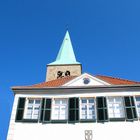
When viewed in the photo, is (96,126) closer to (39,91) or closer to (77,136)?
→ (77,136)

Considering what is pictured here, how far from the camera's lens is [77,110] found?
2227 centimetres

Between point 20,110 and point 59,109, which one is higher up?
point 59,109

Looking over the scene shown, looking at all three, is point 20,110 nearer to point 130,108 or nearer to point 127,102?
point 127,102

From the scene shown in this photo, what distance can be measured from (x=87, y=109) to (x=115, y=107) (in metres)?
2.07

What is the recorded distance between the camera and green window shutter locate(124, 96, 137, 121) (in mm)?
21527

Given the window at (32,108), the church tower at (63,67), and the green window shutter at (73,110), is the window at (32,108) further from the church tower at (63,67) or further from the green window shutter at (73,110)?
the church tower at (63,67)

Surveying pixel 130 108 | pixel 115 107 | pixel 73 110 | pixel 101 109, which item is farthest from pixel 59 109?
pixel 130 108

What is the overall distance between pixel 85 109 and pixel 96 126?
5.59 ft

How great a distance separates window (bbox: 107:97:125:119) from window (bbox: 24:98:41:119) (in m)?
5.31

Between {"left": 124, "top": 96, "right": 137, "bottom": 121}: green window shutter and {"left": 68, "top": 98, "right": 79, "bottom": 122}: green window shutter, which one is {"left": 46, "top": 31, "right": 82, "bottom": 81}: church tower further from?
{"left": 124, "top": 96, "right": 137, "bottom": 121}: green window shutter

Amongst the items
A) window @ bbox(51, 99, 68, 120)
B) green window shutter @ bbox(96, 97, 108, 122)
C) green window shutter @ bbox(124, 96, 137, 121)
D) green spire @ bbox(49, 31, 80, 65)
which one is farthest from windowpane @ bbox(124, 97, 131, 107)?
green spire @ bbox(49, 31, 80, 65)

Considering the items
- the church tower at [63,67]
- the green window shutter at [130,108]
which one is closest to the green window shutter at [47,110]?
the green window shutter at [130,108]

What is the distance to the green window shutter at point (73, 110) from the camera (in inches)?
859

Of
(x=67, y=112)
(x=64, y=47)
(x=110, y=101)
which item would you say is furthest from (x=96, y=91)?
(x=64, y=47)
